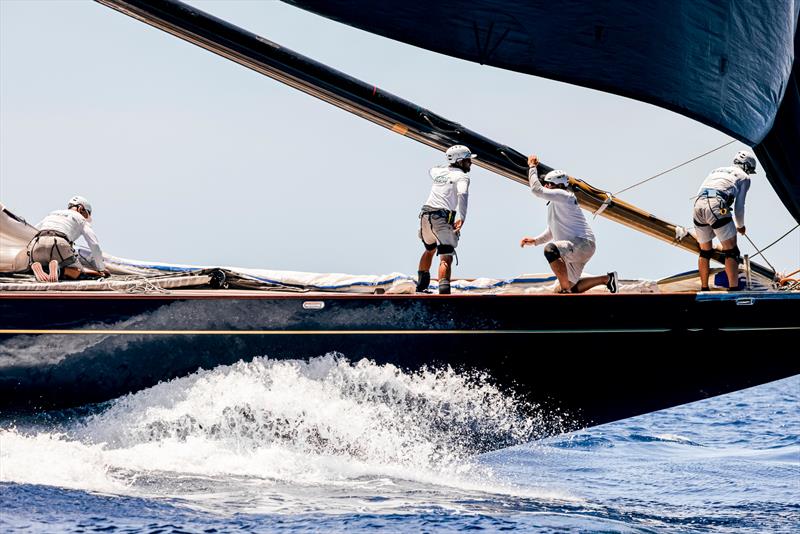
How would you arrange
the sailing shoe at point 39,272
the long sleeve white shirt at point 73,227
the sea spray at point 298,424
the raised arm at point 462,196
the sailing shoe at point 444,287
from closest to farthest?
the sea spray at point 298,424
the sailing shoe at point 444,287
the raised arm at point 462,196
the sailing shoe at point 39,272
the long sleeve white shirt at point 73,227

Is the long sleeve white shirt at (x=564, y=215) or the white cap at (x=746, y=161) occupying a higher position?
the white cap at (x=746, y=161)

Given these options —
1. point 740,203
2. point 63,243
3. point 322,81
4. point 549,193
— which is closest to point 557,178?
point 549,193

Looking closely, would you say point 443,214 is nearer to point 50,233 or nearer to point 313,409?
point 313,409

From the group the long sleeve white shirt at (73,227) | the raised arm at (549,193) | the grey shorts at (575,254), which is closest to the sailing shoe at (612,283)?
the grey shorts at (575,254)

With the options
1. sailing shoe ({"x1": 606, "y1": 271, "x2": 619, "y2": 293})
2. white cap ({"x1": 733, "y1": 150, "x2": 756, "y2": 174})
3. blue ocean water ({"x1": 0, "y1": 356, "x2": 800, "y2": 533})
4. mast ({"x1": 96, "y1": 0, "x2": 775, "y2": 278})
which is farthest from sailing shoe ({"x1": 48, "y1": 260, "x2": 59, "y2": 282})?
white cap ({"x1": 733, "y1": 150, "x2": 756, "y2": 174})

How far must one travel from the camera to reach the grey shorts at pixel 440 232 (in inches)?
315

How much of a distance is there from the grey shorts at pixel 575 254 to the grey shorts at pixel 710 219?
1161mm

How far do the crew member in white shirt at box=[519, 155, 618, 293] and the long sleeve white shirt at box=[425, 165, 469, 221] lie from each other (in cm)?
56

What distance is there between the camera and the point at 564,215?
8.14 m

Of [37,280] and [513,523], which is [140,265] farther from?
[513,523]

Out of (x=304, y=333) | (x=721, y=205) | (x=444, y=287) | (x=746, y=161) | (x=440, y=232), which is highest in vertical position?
(x=746, y=161)

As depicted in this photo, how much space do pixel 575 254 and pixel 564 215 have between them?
0.32 m

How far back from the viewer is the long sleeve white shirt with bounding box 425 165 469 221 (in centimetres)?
806

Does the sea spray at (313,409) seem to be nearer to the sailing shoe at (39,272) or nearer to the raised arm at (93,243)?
the sailing shoe at (39,272)
